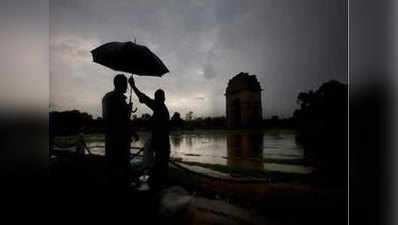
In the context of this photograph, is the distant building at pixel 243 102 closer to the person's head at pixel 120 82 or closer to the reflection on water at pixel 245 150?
the reflection on water at pixel 245 150

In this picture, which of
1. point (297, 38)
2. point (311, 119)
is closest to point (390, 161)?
point (311, 119)

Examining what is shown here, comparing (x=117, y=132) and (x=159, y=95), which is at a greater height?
(x=159, y=95)

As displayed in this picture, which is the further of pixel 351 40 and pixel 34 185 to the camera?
pixel 34 185

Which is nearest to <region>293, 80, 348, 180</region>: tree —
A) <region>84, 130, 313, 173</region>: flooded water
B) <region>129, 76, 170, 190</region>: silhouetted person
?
<region>84, 130, 313, 173</region>: flooded water

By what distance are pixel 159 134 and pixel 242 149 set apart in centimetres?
61

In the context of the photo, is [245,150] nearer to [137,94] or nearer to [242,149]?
[242,149]

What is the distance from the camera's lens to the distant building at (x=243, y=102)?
6.86 ft

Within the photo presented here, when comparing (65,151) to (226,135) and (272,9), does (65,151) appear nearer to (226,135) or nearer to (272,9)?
(226,135)

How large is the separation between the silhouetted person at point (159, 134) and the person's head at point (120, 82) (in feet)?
0.16

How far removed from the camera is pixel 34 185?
230 centimetres

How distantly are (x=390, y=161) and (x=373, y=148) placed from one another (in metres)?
0.13

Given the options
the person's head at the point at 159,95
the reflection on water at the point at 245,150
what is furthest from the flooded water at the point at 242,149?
the person's head at the point at 159,95

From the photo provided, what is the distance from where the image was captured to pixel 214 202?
2086 mm

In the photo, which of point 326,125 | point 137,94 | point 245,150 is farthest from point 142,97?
point 326,125
